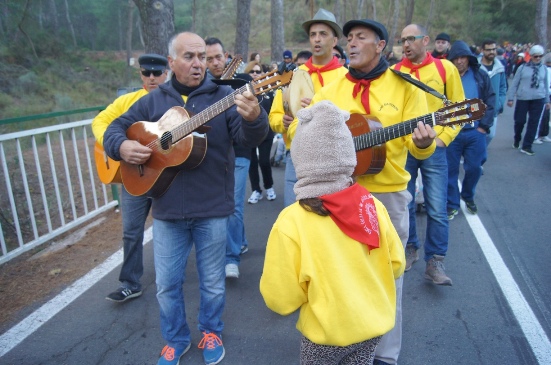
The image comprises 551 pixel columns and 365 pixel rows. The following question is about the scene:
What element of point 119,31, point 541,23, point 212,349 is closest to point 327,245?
point 212,349

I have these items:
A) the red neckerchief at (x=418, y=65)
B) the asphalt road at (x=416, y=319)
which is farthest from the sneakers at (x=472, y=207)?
the red neckerchief at (x=418, y=65)

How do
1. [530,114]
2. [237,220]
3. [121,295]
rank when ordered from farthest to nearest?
[530,114] < [237,220] < [121,295]

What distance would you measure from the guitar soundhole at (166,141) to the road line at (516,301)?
109 inches

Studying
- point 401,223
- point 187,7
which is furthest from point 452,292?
point 187,7

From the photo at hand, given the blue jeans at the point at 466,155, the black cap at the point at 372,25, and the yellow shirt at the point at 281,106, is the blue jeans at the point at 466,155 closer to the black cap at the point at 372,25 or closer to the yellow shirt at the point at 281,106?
the yellow shirt at the point at 281,106

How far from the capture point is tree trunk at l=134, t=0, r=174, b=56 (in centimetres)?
682

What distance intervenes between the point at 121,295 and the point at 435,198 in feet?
9.59

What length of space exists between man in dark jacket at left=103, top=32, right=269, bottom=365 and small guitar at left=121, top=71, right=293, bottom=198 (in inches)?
0.4

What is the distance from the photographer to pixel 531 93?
8.54 meters

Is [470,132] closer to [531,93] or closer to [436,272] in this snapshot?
[436,272]

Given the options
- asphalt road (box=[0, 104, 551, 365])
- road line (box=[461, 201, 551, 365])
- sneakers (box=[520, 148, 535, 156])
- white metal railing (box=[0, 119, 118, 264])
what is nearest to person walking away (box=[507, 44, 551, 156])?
sneakers (box=[520, 148, 535, 156])

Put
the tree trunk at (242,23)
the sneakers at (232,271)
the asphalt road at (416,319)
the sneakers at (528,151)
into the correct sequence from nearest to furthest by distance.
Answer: the asphalt road at (416,319)
the sneakers at (232,271)
the sneakers at (528,151)
the tree trunk at (242,23)

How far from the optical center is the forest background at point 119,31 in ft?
53.7

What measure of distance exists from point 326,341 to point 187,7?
75178 millimetres
